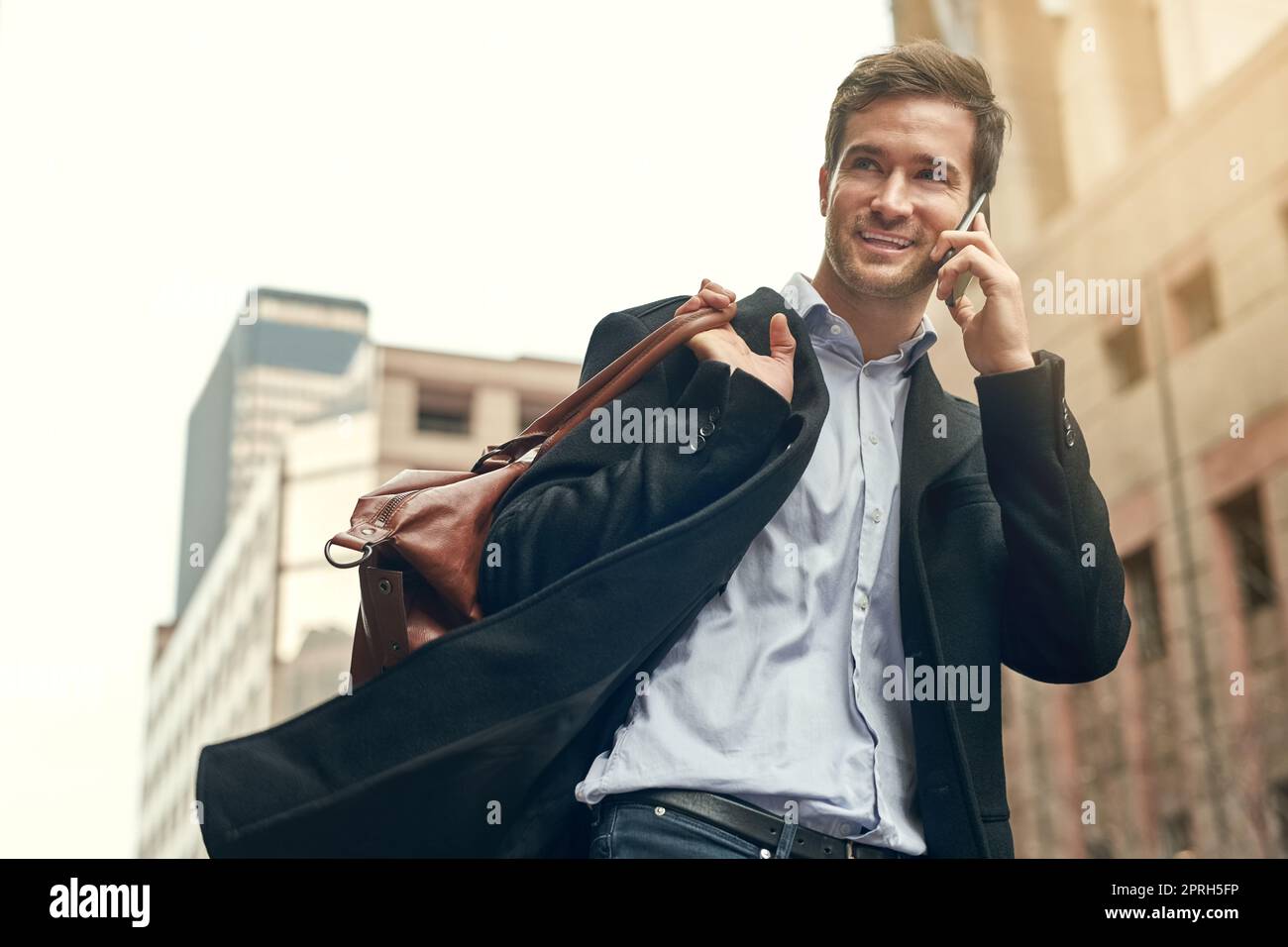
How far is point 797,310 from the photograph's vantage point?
2.71 m

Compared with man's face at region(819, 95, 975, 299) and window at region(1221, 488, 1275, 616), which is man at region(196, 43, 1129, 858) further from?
window at region(1221, 488, 1275, 616)

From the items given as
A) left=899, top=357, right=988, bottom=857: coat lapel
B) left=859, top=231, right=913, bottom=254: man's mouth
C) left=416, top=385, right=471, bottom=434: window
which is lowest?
left=899, top=357, right=988, bottom=857: coat lapel

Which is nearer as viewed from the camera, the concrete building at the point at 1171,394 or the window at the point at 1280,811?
the window at the point at 1280,811

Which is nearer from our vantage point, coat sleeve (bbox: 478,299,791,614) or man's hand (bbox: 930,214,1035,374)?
coat sleeve (bbox: 478,299,791,614)

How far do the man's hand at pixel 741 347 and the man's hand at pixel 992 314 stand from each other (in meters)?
0.27

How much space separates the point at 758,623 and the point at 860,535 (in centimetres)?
23

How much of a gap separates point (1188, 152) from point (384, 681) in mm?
23706

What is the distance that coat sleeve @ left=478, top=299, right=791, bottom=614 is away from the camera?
2.25 metres

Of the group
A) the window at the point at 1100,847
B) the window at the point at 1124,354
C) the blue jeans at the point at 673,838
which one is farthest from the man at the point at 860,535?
the window at the point at 1124,354

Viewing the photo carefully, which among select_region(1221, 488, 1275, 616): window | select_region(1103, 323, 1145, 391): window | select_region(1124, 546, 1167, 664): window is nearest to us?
select_region(1221, 488, 1275, 616): window

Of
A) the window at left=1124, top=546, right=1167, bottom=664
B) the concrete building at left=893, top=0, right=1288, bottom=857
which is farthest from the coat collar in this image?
the window at left=1124, top=546, right=1167, bottom=664

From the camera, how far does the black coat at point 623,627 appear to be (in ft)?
7.25

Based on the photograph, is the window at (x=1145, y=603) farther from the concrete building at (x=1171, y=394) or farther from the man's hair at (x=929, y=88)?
the man's hair at (x=929, y=88)
